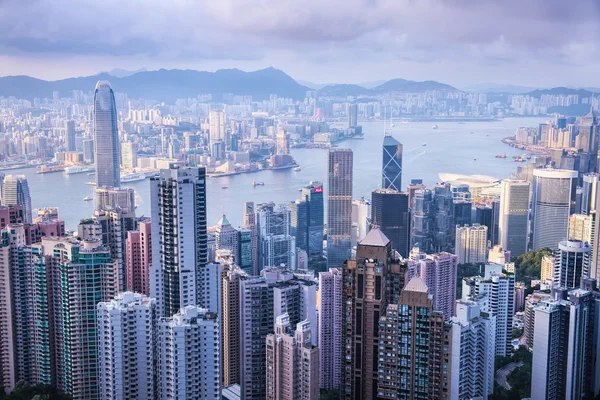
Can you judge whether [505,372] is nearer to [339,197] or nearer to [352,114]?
[339,197]

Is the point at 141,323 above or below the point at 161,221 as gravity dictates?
below

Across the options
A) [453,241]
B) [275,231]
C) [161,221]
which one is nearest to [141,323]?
[161,221]

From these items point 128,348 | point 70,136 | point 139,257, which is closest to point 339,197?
point 70,136

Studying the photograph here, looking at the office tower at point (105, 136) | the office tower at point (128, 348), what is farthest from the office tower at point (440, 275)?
the office tower at point (105, 136)

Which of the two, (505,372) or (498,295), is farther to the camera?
(498,295)

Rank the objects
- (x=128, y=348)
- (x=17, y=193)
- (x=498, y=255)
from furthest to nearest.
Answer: (x=498, y=255)
(x=17, y=193)
(x=128, y=348)

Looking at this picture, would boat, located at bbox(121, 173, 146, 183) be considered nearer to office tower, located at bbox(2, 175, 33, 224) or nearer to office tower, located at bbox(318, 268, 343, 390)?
office tower, located at bbox(2, 175, 33, 224)

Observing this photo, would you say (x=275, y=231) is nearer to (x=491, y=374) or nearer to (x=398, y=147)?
(x=398, y=147)
